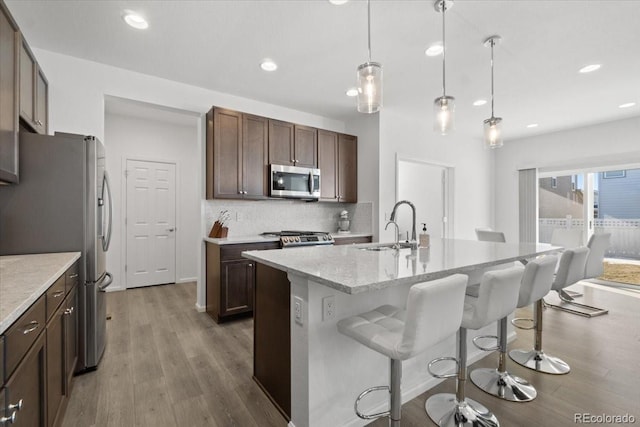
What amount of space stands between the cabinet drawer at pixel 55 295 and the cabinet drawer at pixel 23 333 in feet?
0.38

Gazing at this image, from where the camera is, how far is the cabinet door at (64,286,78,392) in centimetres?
179

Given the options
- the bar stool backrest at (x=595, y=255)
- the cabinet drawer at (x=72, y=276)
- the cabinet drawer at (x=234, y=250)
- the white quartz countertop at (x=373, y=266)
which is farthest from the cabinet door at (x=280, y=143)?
the bar stool backrest at (x=595, y=255)

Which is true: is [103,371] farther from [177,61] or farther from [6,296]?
[177,61]

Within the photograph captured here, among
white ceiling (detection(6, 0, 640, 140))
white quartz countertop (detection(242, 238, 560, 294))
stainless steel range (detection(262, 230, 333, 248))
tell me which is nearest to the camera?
white quartz countertop (detection(242, 238, 560, 294))

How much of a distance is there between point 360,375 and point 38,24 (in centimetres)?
353

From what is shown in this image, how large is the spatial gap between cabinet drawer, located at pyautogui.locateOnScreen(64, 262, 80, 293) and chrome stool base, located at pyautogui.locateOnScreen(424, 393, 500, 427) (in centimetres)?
231

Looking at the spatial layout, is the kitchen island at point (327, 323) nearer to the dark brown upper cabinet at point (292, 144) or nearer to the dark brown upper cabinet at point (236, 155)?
the dark brown upper cabinet at point (236, 155)

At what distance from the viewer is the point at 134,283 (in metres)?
4.82

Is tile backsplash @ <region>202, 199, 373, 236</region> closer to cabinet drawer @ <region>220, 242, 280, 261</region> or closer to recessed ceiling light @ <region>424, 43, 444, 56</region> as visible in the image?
cabinet drawer @ <region>220, 242, 280, 261</region>

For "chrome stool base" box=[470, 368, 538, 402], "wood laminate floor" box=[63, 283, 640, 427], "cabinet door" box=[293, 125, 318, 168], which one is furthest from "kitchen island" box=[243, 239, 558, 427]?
"cabinet door" box=[293, 125, 318, 168]

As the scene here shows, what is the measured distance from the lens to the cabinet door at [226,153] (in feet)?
11.5

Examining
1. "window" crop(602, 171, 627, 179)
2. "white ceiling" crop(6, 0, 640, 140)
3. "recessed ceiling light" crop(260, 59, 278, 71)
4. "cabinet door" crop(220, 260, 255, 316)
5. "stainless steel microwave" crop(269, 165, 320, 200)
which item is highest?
"recessed ceiling light" crop(260, 59, 278, 71)

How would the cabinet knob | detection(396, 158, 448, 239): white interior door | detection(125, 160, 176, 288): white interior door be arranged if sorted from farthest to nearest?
detection(396, 158, 448, 239): white interior door
detection(125, 160, 176, 288): white interior door
the cabinet knob

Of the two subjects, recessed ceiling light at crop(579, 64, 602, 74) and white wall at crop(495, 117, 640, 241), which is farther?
white wall at crop(495, 117, 640, 241)
